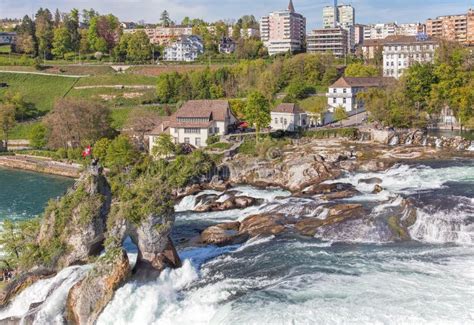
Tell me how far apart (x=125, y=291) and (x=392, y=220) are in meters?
19.1

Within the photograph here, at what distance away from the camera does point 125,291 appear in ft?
91.9

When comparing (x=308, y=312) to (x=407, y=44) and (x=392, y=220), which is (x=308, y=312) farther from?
(x=407, y=44)

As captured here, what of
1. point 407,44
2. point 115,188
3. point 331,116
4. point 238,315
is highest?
point 407,44

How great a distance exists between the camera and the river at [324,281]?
26109 millimetres

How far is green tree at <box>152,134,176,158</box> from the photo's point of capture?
2591 inches

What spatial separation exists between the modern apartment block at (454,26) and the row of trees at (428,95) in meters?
74.6

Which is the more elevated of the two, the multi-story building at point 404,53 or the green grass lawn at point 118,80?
the multi-story building at point 404,53

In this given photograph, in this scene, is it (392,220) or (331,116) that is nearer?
(392,220)

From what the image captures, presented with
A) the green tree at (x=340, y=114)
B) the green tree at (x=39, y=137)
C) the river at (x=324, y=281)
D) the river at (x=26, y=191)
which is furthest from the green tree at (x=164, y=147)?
the green tree at (x=340, y=114)

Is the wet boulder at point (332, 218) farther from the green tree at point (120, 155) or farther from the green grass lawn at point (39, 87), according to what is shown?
the green grass lawn at point (39, 87)

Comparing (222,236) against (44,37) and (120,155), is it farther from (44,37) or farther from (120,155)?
(44,37)

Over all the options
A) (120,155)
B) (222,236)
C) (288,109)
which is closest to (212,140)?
(120,155)

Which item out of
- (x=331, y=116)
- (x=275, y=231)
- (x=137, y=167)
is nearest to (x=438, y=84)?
(x=331, y=116)

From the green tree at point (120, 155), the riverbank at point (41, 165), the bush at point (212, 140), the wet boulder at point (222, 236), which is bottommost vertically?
the wet boulder at point (222, 236)
